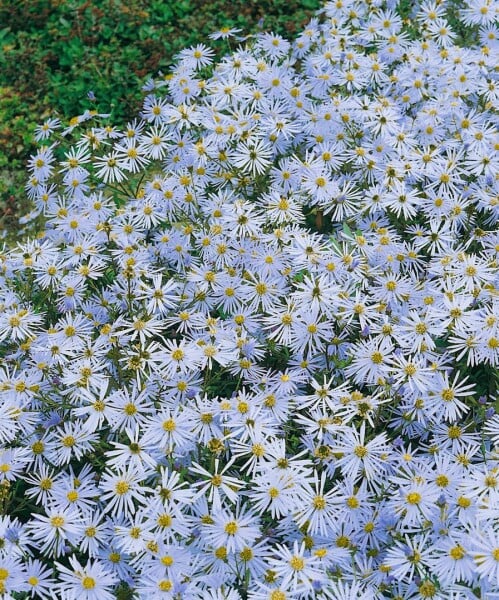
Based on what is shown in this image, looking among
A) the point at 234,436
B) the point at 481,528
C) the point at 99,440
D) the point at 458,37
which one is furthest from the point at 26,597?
the point at 458,37

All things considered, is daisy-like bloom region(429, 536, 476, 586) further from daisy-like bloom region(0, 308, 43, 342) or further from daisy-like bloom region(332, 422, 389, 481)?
daisy-like bloom region(0, 308, 43, 342)

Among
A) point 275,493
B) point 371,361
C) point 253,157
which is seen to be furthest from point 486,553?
point 253,157

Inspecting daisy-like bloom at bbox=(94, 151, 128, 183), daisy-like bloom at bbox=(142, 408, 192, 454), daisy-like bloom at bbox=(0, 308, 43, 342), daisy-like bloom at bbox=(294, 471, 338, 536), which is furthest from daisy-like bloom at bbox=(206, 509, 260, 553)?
daisy-like bloom at bbox=(94, 151, 128, 183)

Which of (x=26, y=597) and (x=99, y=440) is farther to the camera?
(x=99, y=440)

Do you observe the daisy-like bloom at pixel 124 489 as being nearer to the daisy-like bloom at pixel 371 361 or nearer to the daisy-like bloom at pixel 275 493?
the daisy-like bloom at pixel 275 493

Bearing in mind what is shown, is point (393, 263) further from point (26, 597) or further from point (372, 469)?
point (26, 597)

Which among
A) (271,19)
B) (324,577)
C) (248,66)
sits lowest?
(271,19)

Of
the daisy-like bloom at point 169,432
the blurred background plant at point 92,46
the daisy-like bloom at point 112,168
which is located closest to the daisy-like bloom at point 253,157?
the daisy-like bloom at point 112,168
